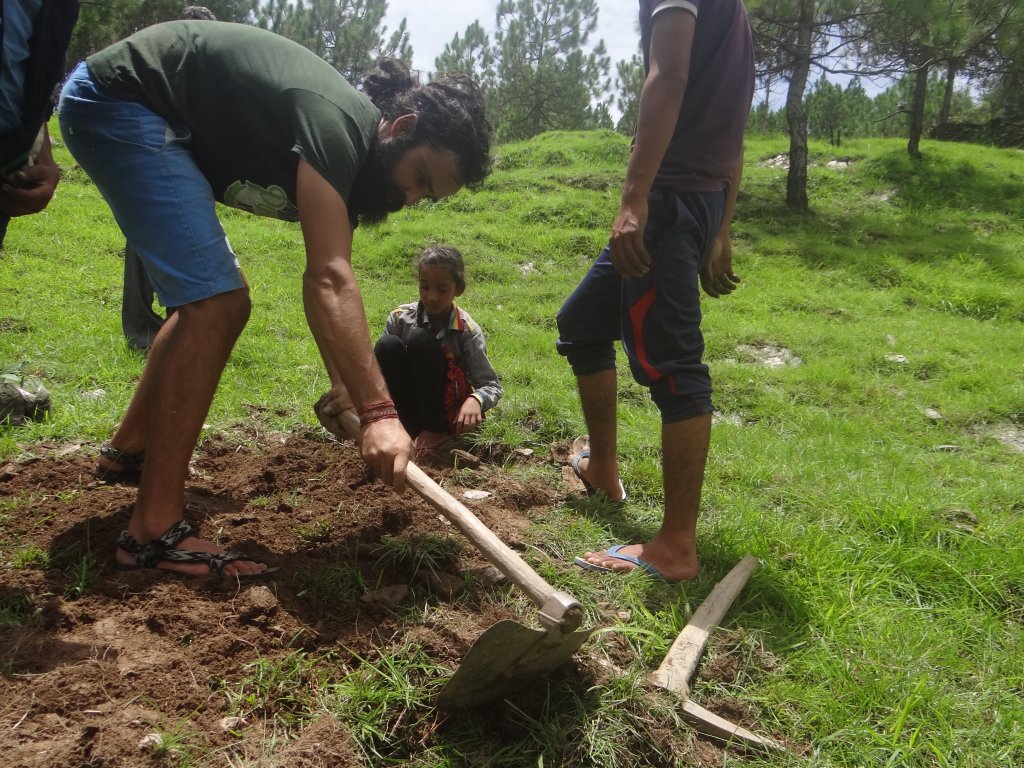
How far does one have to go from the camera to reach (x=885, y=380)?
555 cm

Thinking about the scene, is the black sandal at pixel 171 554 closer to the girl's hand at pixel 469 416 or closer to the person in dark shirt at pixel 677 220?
the person in dark shirt at pixel 677 220

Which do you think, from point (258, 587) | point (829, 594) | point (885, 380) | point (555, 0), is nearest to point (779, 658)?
point (829, 594)

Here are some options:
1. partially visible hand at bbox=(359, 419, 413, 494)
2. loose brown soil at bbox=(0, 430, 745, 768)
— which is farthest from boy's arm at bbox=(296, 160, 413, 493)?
loose brown soil at bbox=(0, 430, 745, 768)

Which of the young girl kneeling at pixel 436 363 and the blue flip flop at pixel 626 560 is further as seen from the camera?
the young girl kneeling at pixel 436 363

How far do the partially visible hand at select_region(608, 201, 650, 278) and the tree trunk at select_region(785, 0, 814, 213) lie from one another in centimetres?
1003

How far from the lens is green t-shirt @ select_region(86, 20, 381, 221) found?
205 centimetres

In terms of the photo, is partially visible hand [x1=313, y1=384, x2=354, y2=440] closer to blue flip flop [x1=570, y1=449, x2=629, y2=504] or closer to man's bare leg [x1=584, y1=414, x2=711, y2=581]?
man's bare leg [x1=584, y1=414, x2=711, y2=581]

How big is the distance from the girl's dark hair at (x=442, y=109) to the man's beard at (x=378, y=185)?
7 cm

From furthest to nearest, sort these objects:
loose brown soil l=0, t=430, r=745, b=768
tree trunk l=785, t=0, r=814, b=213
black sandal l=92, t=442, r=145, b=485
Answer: tree trunk l=785, t=0, r=814, b=213 → black sandal l=92, t=442, r=145, b=485 → loose brown soil l=0, t=430, r=745, b=768

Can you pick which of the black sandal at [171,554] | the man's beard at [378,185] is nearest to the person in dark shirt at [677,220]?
the man's beard at [378,185]

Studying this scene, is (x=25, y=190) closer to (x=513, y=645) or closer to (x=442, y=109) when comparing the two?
(x=442, y=109)

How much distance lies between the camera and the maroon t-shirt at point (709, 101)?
245cm

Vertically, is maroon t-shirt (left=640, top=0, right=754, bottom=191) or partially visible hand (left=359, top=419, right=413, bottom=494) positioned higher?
maroon t-shirt (left=640, top=0, right=754, bottom=191)

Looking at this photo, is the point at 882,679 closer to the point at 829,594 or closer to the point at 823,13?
the point at 829,594
